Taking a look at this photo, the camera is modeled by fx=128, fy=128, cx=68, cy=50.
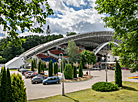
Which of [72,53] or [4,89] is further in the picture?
[72,53]

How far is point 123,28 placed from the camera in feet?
29.7

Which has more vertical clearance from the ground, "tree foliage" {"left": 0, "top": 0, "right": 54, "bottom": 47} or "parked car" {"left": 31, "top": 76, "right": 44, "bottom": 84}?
"tree foliage" {"left": 0, "top": 0, "right": 54, "bottom": 47}

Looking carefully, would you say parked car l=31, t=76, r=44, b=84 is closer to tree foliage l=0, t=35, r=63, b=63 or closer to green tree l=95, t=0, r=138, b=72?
green tree l=95, t=0, r=138, b=72

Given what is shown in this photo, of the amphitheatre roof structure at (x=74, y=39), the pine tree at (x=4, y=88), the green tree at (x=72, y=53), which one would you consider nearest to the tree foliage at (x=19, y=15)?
the pine tree at (x=4, y=88)

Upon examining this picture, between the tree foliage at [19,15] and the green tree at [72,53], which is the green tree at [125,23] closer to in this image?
the tree foliage at [19,15]

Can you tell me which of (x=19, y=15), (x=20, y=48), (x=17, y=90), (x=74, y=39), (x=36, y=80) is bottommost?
(x=36, y=80)

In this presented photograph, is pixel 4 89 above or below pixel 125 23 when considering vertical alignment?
below

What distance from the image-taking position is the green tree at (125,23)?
7926mm

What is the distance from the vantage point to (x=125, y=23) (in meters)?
8.66

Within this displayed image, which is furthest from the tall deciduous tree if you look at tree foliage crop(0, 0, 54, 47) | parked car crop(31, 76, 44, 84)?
parked car crop(31, 76, 44, 84)

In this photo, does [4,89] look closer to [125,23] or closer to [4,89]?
[4,89]

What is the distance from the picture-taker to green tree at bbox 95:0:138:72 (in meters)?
7.93

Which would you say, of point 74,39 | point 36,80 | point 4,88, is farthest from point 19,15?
point 74,39

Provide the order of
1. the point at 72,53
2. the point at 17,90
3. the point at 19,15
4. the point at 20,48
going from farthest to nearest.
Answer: the point at 20,48 → the point at 72,53 → the point at 17,90 → the point at 19,15
